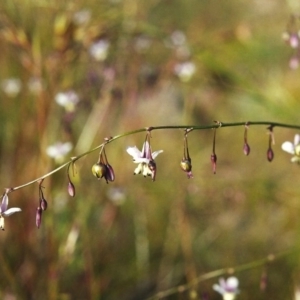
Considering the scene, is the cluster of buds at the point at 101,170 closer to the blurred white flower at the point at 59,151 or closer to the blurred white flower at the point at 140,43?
the blurred white flower at the point at 59,151

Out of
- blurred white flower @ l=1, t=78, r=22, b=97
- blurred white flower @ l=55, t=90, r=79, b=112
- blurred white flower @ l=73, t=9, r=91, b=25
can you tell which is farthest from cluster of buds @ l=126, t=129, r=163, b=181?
blurred white flower @ l=1, t=78, r=22, b=97

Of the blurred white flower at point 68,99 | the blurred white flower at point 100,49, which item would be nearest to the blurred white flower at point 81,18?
the blurred white flower at point 100,49

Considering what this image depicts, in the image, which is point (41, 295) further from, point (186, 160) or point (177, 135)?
point (177, 135)

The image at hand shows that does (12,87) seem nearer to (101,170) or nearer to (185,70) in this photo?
(185,70)

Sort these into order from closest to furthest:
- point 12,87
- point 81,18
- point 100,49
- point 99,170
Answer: point 99,170 → point 100,49 → point 81,18 → point 12,87

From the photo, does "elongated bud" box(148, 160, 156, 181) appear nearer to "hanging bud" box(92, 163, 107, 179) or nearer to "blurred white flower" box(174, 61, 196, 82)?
"hanging bud" box(92, 163, 107, 179)

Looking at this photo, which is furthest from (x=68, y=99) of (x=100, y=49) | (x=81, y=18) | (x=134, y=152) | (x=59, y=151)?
(x=134, y=152)
